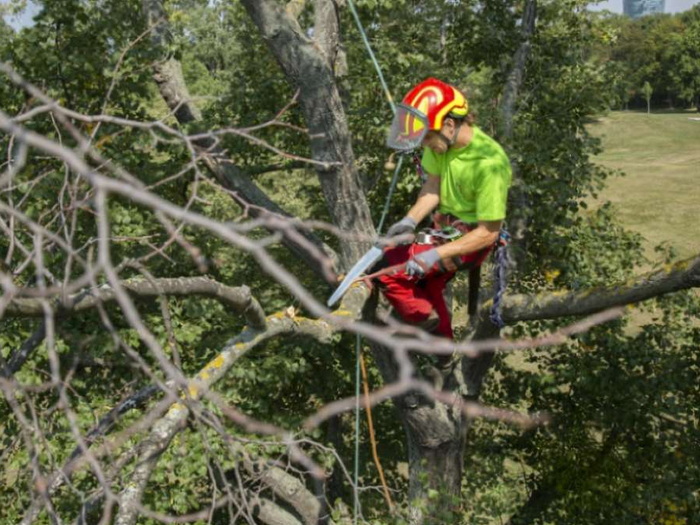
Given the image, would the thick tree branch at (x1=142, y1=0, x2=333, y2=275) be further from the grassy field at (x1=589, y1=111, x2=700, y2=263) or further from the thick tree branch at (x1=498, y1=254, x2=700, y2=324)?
the grassy field at (x1=589, y1=111, x2=700, y2=263)

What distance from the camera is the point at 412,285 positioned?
4.73 m

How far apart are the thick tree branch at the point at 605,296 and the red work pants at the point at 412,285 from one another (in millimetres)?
468

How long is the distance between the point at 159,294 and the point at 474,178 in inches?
76.4

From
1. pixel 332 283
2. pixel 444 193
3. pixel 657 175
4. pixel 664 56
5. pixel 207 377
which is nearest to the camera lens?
pixel 207 377

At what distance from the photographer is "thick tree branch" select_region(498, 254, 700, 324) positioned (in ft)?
13.1

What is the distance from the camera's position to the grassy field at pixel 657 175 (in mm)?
25891

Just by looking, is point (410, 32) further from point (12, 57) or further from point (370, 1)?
point (12, 57)

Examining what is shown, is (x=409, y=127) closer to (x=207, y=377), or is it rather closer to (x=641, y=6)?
(x=207, y=377)

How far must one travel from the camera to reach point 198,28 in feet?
112

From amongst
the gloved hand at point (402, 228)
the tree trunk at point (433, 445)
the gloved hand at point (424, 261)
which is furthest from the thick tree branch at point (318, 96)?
the tree trunk at point (433, 445)

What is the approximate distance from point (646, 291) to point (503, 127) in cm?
305

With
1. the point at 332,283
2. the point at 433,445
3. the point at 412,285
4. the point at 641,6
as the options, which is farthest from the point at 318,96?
the point at 641,6

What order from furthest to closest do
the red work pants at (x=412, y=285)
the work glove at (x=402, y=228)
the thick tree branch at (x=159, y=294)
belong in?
1. the red work pants at (x=412, y=285)
2. the work glove at (x=402, y=228)
3. the thick tree branch at (x=159, y=294)

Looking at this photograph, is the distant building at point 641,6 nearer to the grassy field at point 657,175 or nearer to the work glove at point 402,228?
the grassy field at point 657,175
